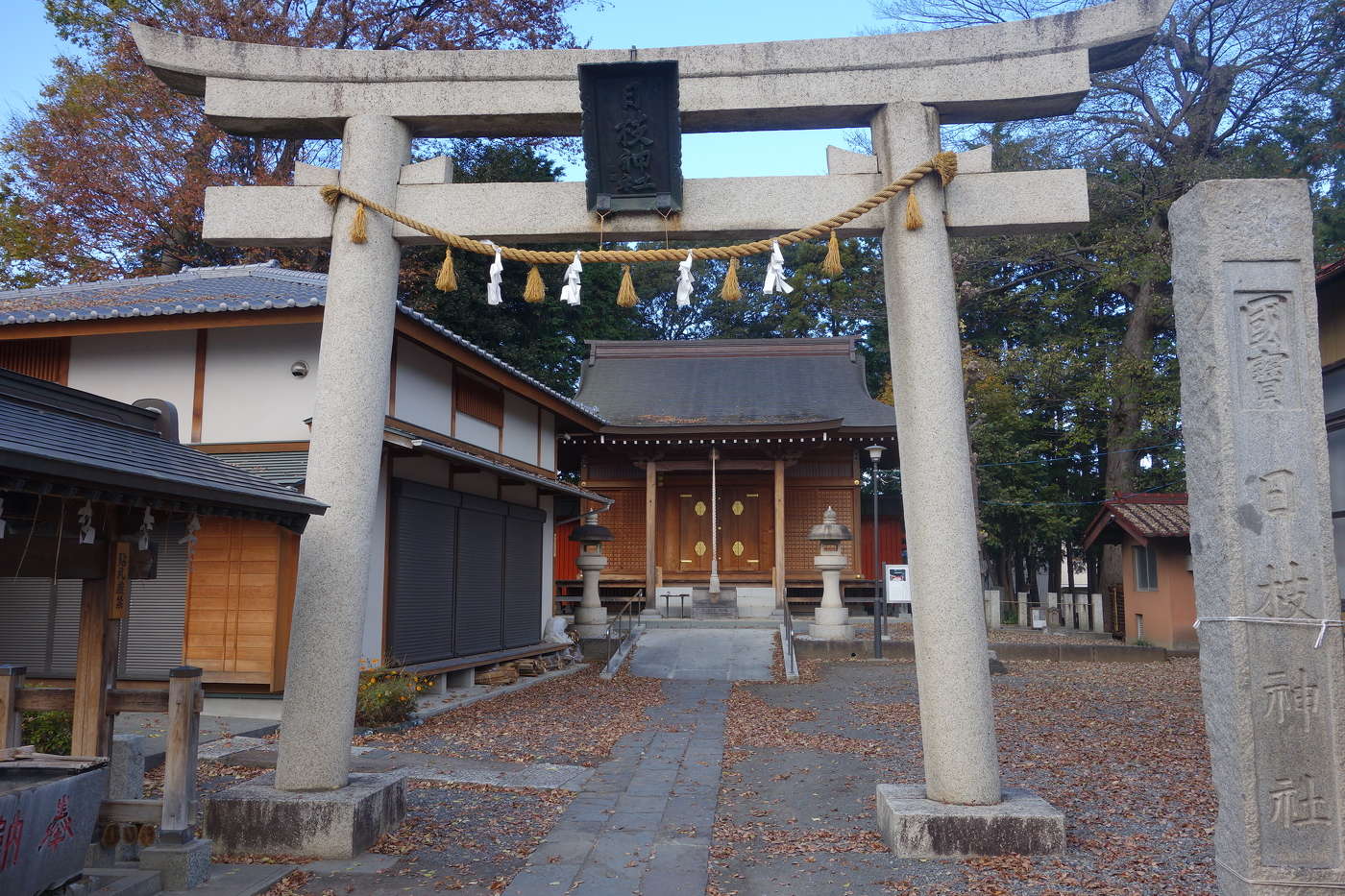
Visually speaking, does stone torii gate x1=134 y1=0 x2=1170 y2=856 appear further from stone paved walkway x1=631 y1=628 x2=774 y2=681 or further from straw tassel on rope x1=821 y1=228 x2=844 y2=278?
stone paved walkway x1=631 y1=628 x2=774 y2=681

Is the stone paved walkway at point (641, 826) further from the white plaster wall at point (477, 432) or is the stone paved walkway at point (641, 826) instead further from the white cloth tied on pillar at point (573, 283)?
the white plaster wall at point (477, 432)

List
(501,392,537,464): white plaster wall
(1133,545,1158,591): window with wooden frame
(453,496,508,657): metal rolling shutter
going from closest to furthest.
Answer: (453,496,508,657): metal rolling shutter
(501,392,537,464): white plaster wall
(1133,545,1158,591): window with wooden frame

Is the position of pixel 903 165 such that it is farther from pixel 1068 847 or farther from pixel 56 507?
pixel 56 507

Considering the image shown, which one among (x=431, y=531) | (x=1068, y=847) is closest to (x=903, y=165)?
(x=1068, y=847)

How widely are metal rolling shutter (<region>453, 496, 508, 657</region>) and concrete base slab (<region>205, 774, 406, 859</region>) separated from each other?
26.6ft

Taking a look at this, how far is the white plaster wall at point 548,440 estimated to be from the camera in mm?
17969

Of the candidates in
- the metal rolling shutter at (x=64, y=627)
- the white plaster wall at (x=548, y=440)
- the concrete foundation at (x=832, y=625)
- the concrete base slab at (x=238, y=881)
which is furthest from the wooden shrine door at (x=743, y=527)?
the concrete base slab at (x=238, y=881)

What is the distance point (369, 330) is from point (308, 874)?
3.37 meters

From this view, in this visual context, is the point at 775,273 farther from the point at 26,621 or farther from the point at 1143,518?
the point at 1143,518

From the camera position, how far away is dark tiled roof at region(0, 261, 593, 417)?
37.4ft

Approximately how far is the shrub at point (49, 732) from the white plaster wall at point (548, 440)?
10241 mm

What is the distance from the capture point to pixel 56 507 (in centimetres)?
512

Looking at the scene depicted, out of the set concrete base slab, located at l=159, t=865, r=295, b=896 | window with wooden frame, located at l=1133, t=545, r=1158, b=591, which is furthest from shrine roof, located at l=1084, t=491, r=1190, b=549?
concrete base slab, located at l=159, t=865, r=295, b=896

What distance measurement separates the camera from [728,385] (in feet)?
89.0
